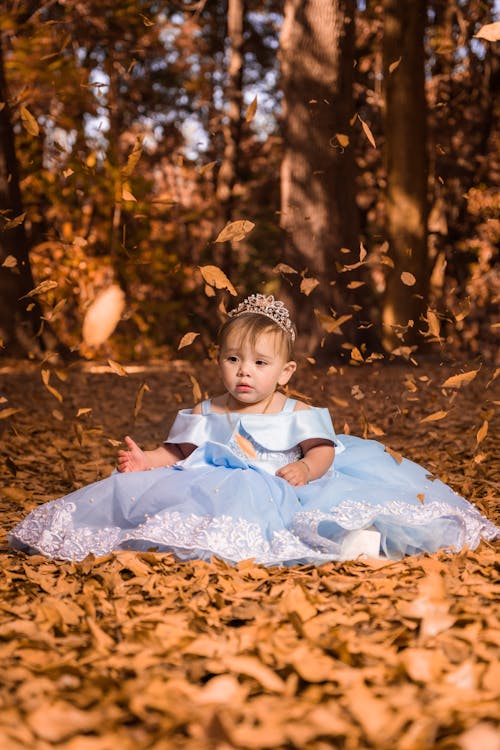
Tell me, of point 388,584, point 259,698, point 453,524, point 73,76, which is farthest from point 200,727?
point 73,76

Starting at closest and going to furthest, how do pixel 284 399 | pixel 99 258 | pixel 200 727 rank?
1. pixel 200 727
2. pixel 284 399
3. pixel 99 258

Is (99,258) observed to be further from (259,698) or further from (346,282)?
(259,698)

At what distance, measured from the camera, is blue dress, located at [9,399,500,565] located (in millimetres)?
3215

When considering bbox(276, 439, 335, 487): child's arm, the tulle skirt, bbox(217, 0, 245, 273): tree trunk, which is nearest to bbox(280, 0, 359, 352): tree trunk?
bbox(217, 0, 245, 273): tree trunk

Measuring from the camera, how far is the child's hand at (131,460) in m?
3.61

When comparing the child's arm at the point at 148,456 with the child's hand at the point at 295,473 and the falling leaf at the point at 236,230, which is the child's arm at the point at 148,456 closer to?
the child's hand at the point at 295,473

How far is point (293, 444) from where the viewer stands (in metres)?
3.62

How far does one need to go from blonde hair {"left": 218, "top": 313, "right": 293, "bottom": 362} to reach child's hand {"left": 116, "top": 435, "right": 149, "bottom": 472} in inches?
22.0

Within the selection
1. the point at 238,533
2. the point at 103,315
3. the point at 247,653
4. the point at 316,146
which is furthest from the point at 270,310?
the point at 103,315

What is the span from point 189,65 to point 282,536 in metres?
13.2

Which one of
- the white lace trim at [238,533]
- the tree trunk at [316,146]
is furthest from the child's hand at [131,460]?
the tree trunk at [316,146]

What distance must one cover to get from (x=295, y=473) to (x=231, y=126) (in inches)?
433

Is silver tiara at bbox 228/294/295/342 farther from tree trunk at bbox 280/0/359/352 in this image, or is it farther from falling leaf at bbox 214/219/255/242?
tree trunk at bbox 280/0/359/352

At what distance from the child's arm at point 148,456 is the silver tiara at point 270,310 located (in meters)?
0.63
